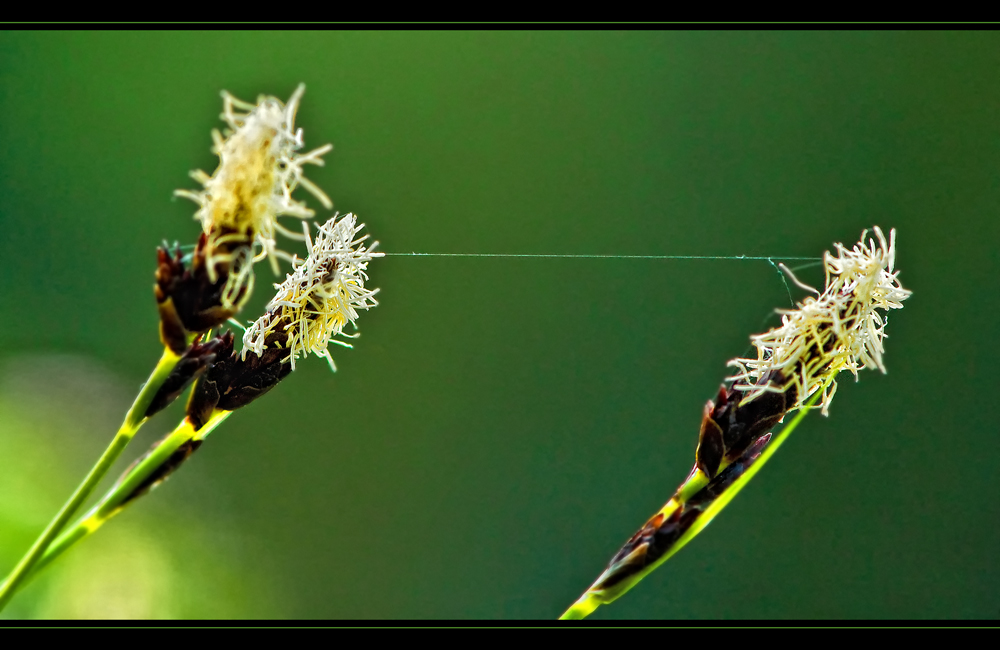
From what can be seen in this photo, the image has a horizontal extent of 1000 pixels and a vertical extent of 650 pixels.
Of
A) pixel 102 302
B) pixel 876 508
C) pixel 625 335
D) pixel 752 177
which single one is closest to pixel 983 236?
pixel 752 177

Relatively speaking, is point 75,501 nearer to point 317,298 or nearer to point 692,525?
point 317,298

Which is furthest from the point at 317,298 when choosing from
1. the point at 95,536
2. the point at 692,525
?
the point at 95,536

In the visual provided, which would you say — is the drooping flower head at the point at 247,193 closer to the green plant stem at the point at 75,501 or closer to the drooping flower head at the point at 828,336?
the green plant stem at the point at 75,501

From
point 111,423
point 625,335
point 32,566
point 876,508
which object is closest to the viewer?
point 32,566

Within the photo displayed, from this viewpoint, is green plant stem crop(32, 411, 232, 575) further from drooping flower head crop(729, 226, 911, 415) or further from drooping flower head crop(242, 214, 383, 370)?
drooping flower head crop(729, 226, 911, 415)

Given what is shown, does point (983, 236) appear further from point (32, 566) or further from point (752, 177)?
point (32, 566)

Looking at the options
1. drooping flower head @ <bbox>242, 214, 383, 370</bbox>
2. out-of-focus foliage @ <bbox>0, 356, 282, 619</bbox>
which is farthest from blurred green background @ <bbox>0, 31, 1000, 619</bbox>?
drooping flower head @ <bbox>242, 214, 383, 370</bbox>

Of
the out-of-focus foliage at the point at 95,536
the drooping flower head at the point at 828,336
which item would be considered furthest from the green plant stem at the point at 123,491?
the out-of-focus foliage at the point at 95,536

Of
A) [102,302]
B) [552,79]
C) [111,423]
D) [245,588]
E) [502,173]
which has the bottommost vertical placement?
[245,588]
